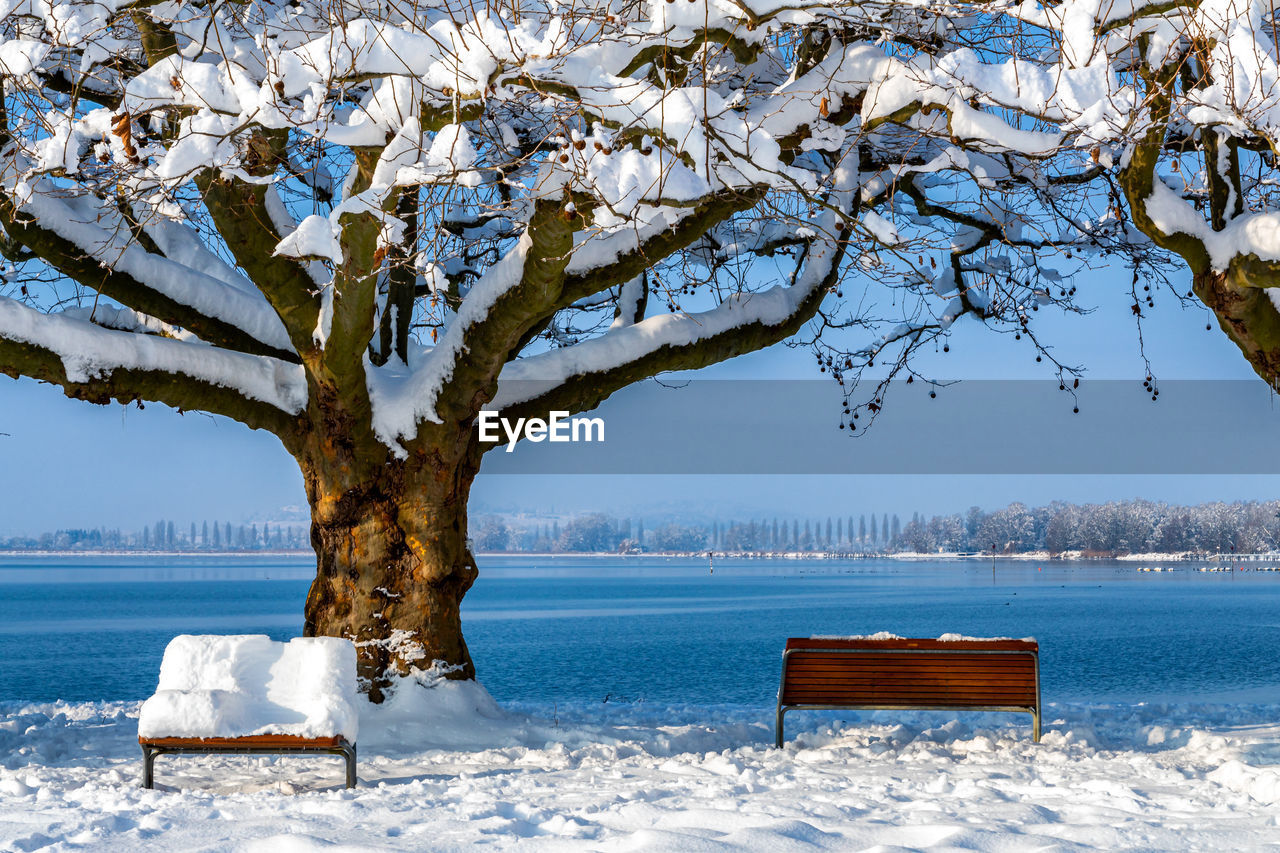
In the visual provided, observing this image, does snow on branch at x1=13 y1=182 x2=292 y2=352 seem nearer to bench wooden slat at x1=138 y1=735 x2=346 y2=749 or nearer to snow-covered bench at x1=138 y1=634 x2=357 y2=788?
snow-covered bench at x1=138 y1=634 x2=357 y2=788

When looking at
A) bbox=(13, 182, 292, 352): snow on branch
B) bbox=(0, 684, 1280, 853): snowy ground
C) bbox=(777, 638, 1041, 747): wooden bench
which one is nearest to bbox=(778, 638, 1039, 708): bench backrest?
bbox=(777, 638, 1041, 747): wooden bench

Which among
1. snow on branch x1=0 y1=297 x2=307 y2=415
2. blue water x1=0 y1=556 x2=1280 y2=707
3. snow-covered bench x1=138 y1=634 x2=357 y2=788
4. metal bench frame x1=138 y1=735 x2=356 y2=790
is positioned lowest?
blue water x1=0 y1=556 x2=1280 y2=707

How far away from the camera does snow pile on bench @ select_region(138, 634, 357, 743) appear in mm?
5352

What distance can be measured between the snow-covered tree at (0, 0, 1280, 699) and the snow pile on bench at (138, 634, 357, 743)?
80.2 inches

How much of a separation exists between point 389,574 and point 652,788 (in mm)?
3400

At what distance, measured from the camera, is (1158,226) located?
6641 mm

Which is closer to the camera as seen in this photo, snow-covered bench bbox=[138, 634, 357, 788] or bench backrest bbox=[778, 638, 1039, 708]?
snow-covered bench bbox=[138, 634, 357, 788]

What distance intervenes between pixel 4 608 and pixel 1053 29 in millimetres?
93926

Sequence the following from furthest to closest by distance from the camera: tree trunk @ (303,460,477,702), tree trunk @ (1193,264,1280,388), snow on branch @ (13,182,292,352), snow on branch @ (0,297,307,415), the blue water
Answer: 1. the blue water
2. tree trunk @ (303,460,477,702)
3. snow on branch @ (13,182,292,352)
4. snow on branch @ (0,297,307,415)
5. tree trunk @ (1193,264,1280,388)

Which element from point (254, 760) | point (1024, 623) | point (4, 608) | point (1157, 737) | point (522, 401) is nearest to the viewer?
point (254, 760)

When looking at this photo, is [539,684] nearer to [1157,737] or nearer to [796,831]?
[1157,737]

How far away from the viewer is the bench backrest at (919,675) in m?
7.14

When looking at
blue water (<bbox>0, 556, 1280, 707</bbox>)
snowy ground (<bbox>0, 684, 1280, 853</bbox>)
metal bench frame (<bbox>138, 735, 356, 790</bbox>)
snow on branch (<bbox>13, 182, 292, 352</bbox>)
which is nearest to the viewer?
snowy ground (<bbox>0, 684, 1280, 853</bbox>)

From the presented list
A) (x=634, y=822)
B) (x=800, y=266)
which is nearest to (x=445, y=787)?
(x=634, y=822)
